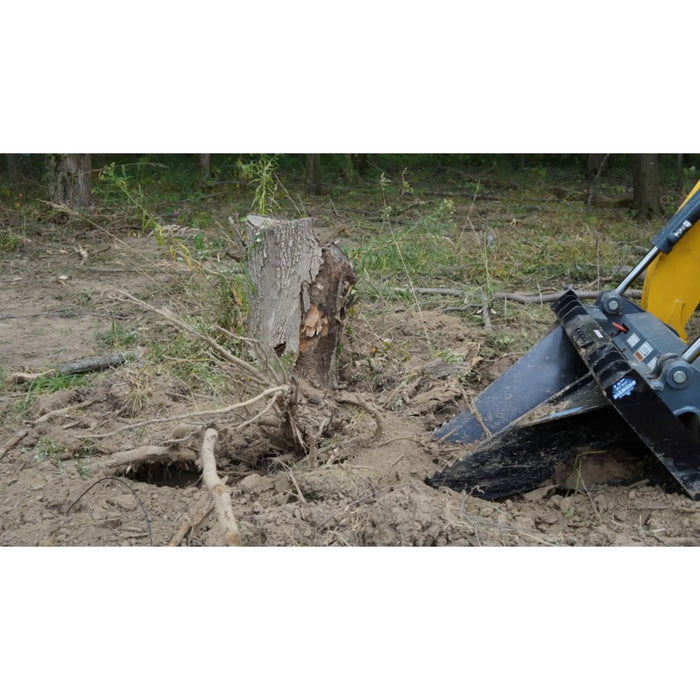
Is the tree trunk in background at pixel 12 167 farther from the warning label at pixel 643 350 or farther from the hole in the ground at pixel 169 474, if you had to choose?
the warning label at pixel 643 350

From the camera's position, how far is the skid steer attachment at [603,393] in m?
3.36

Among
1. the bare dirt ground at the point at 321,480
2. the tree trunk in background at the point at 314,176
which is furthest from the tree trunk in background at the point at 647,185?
the bare dirt ground at the point at 321,480

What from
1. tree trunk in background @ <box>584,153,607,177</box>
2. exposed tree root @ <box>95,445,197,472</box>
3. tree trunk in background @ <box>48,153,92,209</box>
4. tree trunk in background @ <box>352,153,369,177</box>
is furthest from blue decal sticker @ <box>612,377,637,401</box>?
tree trunk in background @ <box>584,153,607,177</box>

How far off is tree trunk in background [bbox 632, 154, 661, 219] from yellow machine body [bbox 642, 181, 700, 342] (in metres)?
4.93

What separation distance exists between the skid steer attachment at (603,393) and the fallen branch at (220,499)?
995 mm

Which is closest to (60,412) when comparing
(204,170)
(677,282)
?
(677,282)

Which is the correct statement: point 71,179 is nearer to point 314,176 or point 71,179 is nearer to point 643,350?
point 314,176

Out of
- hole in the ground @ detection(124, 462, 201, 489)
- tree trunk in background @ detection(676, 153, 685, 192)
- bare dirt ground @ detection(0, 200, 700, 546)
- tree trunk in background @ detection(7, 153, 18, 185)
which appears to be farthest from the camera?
tree trunk in background @ detection(676, 153, 685, 192)

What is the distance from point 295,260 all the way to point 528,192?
6221mm

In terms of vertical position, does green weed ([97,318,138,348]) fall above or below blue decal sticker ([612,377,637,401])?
below

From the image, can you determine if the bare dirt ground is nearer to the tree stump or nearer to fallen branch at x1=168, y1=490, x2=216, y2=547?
fallen branch at x1=168, y1=490, x2=216, y2=547

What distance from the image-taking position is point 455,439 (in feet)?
12.7

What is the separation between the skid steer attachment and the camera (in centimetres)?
336

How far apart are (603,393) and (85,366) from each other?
9.97 ft
